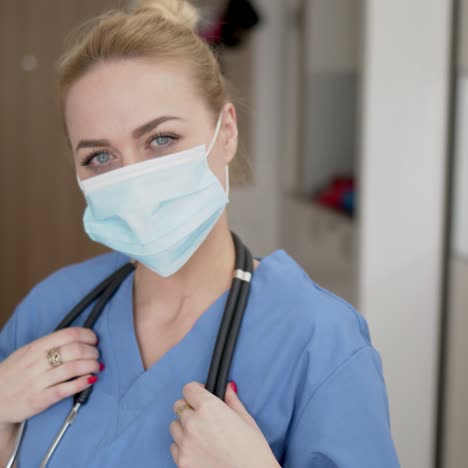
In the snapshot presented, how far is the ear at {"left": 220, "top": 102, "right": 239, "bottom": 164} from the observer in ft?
3.66

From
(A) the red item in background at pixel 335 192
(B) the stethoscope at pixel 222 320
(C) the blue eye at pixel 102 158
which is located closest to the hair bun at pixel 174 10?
(C) the blue eye at pixel 102 158

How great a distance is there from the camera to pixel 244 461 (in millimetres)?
804

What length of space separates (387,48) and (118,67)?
1.14m

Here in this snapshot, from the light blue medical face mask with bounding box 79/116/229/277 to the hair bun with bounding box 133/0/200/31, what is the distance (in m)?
0.27

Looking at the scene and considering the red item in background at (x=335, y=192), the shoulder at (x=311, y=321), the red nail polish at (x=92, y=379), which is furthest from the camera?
the red item in background at (x=335, y=192)

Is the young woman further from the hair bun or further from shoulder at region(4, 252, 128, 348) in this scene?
shoulder at region(4, 252, 128, 348)

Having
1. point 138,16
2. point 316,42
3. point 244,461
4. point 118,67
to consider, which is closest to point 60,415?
point 244,461

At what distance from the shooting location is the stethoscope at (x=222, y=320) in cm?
91

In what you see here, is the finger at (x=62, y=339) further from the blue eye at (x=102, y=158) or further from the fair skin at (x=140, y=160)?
the blue eye at (x=102, y=158)

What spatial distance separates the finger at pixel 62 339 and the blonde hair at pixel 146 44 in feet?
1.29

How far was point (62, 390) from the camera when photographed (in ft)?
3.28

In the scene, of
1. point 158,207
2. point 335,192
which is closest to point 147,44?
point 158,207

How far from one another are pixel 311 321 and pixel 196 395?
207 mm

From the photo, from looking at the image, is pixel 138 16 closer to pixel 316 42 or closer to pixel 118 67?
pixel 118 67
